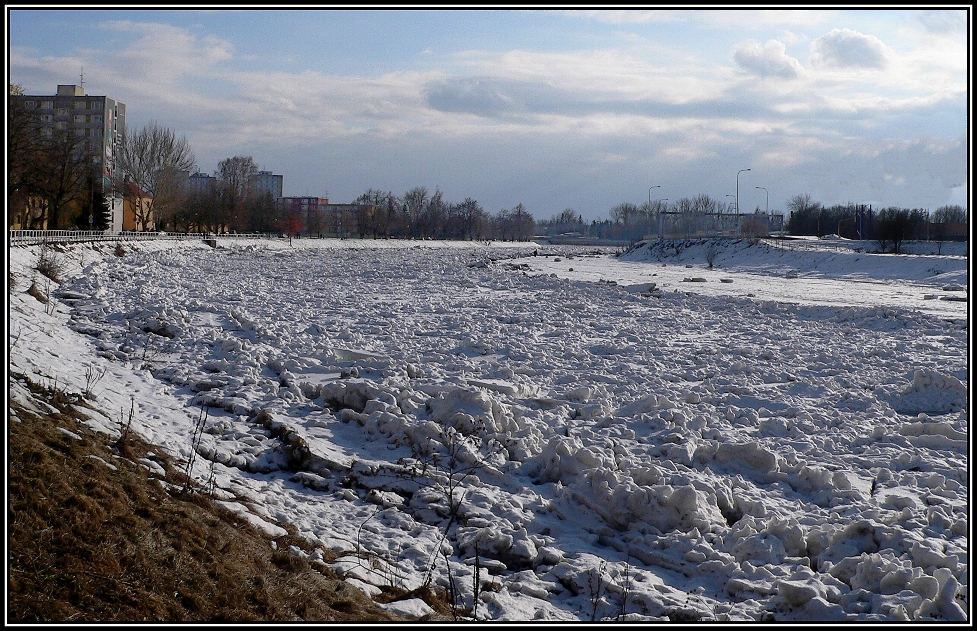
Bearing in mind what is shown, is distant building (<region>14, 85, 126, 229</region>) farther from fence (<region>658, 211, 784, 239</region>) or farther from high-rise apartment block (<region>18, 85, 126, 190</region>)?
fence (<region>658, 211, 784, 239</region>)

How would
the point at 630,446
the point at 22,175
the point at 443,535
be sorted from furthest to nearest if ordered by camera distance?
the point at 22,175 → the point at 630,446 → the point at 443,535

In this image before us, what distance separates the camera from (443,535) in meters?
6.98

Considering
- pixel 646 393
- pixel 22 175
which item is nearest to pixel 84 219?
pixel 22 175

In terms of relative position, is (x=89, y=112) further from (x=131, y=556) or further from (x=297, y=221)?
(x=131, y=556)

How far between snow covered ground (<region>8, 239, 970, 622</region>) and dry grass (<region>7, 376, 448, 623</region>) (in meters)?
0.57

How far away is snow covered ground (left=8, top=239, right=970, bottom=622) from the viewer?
628cm

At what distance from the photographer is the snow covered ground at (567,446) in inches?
247

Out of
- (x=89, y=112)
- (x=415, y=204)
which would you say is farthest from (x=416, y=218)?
(x=89, y=112)

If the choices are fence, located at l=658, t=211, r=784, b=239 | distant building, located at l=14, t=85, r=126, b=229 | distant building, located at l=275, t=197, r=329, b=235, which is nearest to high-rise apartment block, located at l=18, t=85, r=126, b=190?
distant building, located at l=14, t=85, r=126, b=229

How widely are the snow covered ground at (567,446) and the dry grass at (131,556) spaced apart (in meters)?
0.57

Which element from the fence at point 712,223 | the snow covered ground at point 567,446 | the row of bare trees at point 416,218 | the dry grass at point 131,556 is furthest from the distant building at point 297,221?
the dry grass at point 131,556

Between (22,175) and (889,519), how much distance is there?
38980 mm

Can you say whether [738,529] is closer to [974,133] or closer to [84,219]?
[974,133]
